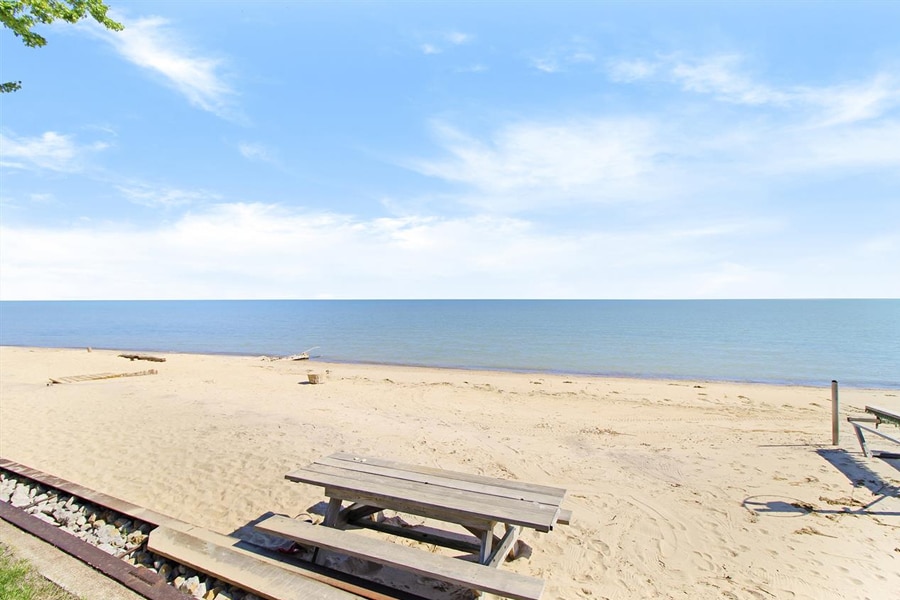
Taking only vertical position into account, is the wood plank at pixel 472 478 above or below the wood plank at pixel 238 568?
above

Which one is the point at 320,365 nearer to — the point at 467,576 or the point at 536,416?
the point at 536,416

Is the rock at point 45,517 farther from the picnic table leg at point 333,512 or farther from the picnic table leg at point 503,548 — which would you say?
the picnic table leg at point 503,548

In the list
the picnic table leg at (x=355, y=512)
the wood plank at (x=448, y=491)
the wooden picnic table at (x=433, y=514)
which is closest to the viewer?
the wooden picnic table at (x=433, y=514)

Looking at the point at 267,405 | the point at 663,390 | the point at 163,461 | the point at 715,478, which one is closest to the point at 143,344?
the point at 267,405

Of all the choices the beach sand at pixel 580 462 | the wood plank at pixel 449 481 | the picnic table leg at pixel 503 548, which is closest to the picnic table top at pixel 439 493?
the wood plank at pixel 449 481

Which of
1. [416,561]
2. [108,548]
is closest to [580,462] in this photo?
[416,561]

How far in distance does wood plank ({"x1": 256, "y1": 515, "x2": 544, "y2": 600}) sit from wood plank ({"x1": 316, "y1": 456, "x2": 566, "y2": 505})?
0.63 m

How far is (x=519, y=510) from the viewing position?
3.65 metres

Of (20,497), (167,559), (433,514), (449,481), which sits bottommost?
(167,559)

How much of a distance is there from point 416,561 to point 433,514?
1.29ft

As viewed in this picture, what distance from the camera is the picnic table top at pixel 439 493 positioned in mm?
3623

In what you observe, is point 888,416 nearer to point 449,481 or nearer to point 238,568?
point 449,481

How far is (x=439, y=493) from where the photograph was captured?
13.2 feet

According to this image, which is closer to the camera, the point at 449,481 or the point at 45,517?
the point at 449,481
